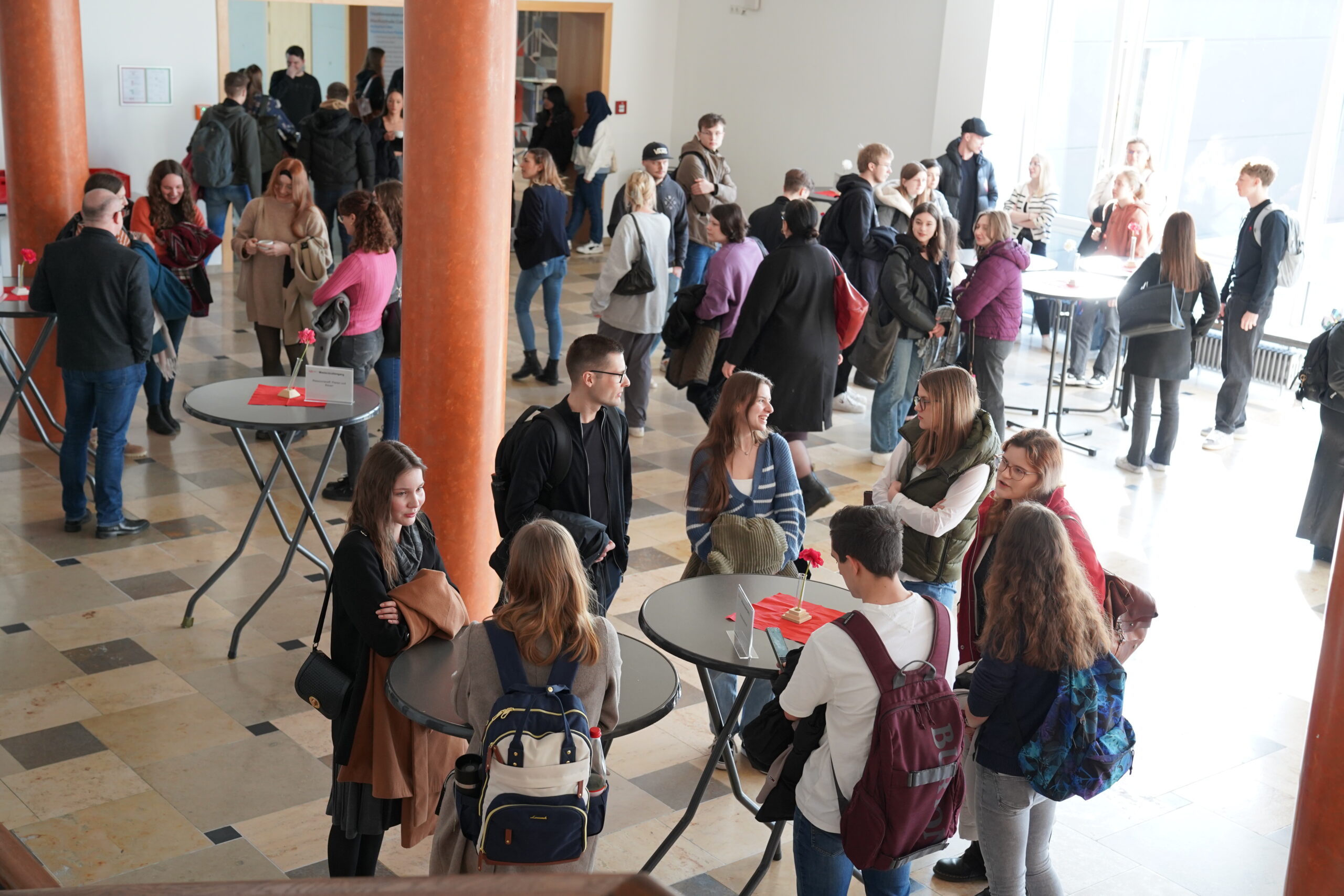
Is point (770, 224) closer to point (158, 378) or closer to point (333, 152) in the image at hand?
point (158, 378)

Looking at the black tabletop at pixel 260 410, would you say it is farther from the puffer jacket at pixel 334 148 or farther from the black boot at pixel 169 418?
the puffer jacket at pixel 334 148

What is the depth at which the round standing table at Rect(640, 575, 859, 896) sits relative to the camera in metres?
3.42

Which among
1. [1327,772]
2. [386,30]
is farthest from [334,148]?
[1327,772]

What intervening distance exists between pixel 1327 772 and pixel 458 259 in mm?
3293

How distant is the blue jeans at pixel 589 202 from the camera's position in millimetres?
14320

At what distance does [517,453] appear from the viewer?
398cm

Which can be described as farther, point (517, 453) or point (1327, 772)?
point (517, 453)

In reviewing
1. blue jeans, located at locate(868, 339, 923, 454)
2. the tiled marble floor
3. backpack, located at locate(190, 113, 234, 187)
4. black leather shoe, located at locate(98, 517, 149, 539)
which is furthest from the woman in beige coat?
backpack, located at locate(190, 113, 234, 187)

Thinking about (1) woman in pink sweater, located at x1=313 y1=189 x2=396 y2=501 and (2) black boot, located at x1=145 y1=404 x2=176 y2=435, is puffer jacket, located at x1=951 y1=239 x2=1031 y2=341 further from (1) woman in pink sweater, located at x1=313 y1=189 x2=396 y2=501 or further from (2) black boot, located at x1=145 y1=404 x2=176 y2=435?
(2) black boot, located at x1=145 y1=404 x2=176 y2=435

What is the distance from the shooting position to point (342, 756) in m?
3.27

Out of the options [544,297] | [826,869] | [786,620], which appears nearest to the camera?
[826,869]

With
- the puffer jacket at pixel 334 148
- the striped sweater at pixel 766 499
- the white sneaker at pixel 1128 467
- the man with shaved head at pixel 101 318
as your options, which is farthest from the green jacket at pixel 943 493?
the puffer jacket at pixel 334 148

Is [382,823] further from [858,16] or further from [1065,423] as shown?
[858,16]

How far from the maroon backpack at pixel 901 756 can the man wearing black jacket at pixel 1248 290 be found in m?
6.58
